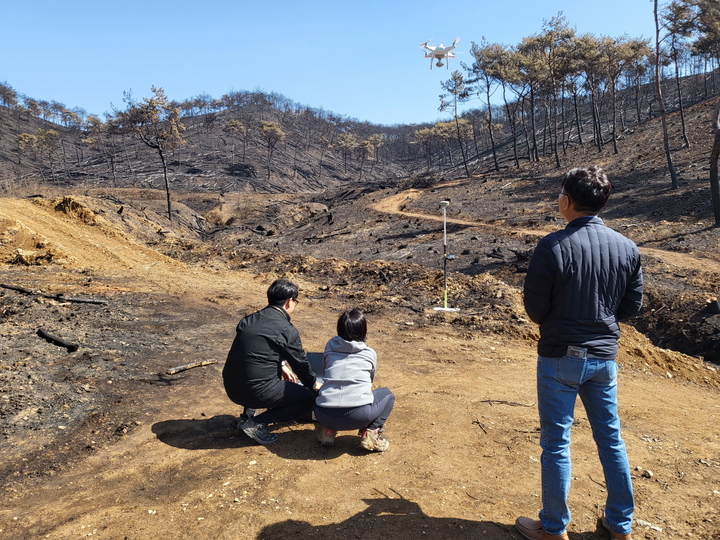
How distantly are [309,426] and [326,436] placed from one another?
1.82 ft

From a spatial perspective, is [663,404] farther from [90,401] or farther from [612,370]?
[90,401]

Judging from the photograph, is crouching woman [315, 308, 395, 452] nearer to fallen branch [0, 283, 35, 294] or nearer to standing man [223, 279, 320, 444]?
standing man [223, 279, 320, 444]

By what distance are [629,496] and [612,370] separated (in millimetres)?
693

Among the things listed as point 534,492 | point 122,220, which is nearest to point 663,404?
point 534,492

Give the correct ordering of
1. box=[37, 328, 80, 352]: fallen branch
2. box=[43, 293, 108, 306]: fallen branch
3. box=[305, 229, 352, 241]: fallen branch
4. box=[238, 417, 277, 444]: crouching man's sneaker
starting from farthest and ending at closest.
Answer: box=[305, 229, 352, 241]: fallen branch → box=[43, 293, 108, 306]: fallen branch → box=[37, 328, 80, 352]: fallen branch → box=[238, 417, 277, 444]: crouching man's sneaker

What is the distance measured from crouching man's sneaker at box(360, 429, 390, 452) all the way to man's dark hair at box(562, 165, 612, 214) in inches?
91.0

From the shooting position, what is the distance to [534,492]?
3.20 metres

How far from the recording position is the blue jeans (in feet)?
7.73

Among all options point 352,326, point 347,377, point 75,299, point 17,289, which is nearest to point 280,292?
point 352,326

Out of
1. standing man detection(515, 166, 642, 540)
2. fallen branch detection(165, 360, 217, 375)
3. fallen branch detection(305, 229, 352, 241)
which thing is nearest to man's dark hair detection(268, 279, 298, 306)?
standing man detection(515, 166, 642, 540)

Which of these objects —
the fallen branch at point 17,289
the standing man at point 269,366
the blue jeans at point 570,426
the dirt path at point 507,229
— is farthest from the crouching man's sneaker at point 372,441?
the dirt path at point 507,229

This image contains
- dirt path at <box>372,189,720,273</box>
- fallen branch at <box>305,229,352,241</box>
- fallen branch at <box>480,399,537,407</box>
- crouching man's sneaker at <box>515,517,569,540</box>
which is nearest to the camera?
crouching man's sneaker at <box>515,517,569,540</box>

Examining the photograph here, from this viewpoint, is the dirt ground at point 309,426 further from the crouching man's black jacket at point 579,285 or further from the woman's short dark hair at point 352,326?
the crouching man's black jacket at point 579,285

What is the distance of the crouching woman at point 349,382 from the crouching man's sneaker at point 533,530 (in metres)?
1.30
